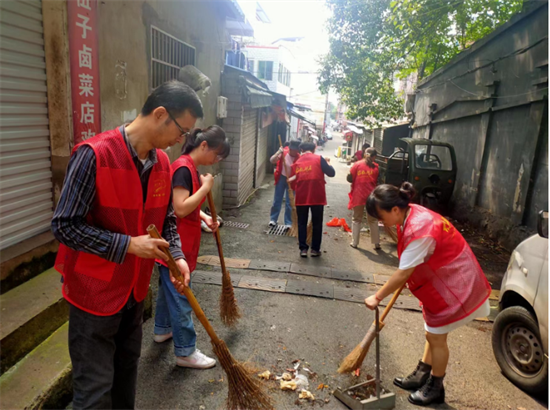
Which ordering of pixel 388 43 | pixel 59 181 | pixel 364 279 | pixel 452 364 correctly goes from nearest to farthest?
pixel 452 364, pixel 59 181, pixel 364 279, pixel 388 43

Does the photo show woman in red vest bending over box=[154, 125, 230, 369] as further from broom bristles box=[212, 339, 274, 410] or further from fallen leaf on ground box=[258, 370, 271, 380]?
broom bristles box=[212, 339, 274, 410]

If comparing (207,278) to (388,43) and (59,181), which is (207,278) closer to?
(59,181)

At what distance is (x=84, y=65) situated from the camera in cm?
388

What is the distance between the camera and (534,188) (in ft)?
23.0

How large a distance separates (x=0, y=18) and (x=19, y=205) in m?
1.55

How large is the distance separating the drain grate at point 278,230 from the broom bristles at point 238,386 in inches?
203

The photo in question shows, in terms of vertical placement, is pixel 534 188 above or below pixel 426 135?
below

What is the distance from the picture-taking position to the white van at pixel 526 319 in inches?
116

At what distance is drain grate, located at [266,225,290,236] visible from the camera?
777cm

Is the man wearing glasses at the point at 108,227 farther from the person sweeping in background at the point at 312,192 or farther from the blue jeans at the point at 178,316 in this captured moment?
the person sweeping in background at the point at 312,192

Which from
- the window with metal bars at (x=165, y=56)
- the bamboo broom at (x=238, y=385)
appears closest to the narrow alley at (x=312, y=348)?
the bamboo broom at (x=238, y=385)

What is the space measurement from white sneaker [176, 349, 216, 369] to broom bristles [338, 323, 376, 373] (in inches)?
43.0

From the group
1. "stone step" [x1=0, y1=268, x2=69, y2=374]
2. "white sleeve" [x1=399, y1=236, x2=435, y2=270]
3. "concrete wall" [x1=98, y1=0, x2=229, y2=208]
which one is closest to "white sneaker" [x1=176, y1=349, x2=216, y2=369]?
"stone step" [x1=0, y1=268, x2=69, y2=374]

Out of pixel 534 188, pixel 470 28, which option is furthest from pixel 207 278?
pixel 470 28
